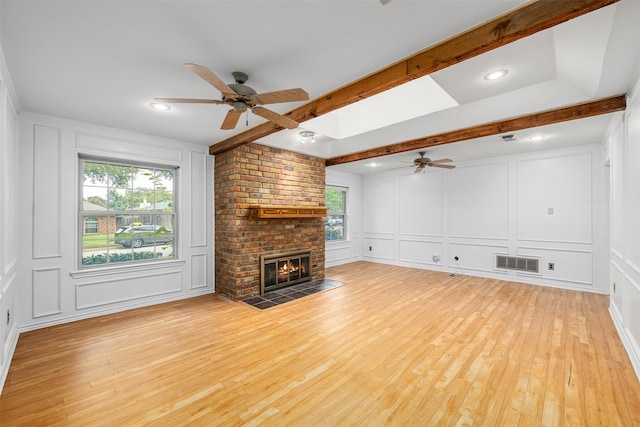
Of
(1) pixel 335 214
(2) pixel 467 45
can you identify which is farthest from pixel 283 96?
(1) pixel 335 214

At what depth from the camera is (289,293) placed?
464 centimetres

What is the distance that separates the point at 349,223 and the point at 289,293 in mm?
3383

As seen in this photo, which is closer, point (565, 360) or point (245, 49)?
point (245, 49)

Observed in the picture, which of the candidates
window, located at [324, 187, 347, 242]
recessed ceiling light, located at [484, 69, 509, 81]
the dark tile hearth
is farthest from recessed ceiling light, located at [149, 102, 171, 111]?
window, located at [324, 187, 347, 242]

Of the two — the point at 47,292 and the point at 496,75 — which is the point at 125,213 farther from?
the point at 496,75

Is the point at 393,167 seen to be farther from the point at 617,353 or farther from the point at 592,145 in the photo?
the point at 617,353

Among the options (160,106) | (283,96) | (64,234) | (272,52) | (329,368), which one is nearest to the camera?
(272,52)

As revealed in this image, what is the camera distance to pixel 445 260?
21.0 ft

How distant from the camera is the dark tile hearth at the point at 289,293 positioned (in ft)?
13.7

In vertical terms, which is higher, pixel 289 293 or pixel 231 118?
pixel 231 118

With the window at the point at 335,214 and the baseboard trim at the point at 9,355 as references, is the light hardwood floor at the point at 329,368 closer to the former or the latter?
the baseboard trim at the point at 9,355

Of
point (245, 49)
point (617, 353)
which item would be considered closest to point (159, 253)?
point (245, 49)

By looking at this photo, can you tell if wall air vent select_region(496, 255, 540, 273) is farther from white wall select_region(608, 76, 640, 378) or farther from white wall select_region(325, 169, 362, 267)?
white wall select_region(325, 169, 362, 267)

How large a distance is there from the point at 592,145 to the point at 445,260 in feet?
10.8
